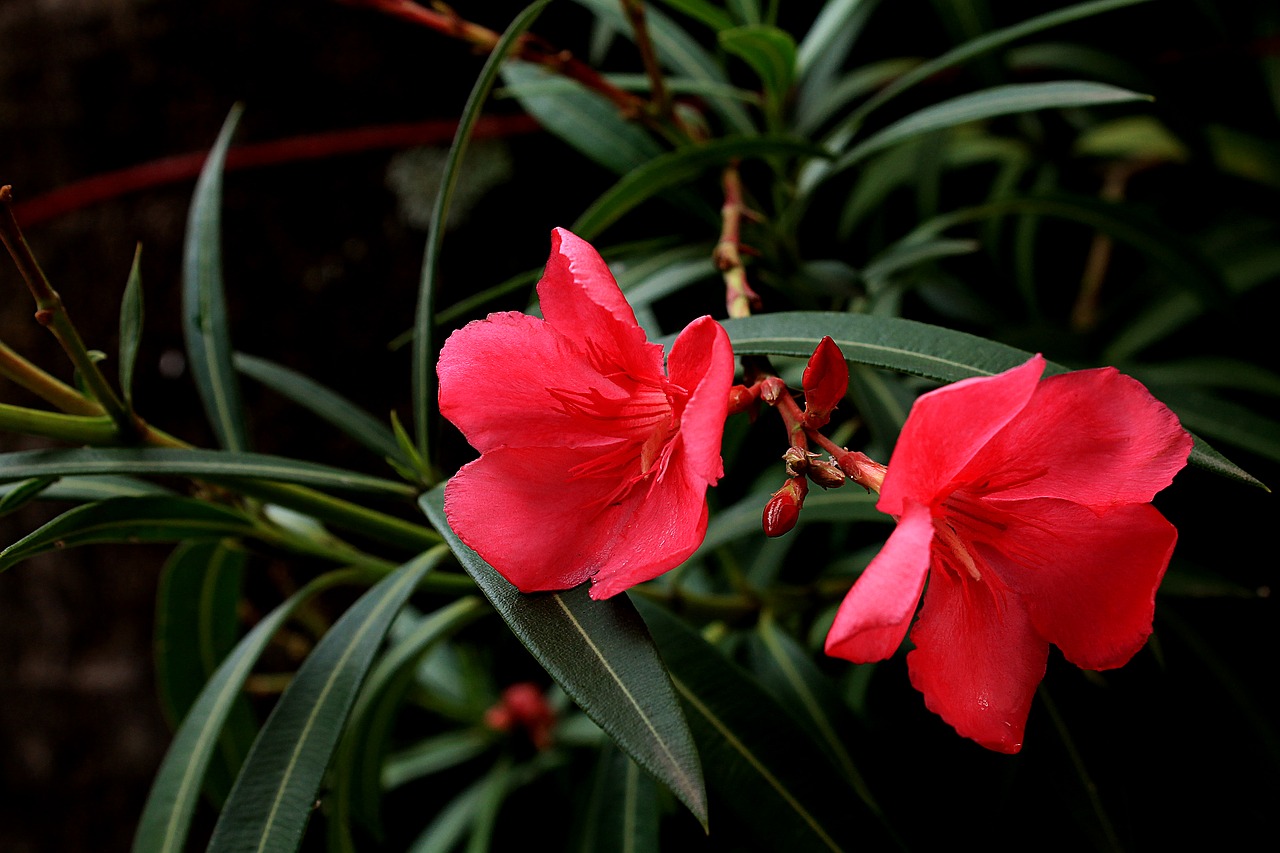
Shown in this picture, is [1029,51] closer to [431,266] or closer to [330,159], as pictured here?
[431,266]

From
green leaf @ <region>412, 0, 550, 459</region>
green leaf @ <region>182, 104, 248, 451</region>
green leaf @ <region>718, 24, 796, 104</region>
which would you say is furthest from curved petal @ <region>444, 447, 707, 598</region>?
green leaf @ <region>718, 24, 796, 104</region>

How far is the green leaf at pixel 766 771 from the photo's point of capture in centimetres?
65

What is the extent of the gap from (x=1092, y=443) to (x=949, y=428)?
4.7 inches

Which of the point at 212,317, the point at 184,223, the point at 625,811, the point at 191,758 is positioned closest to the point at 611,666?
the point at 625,811

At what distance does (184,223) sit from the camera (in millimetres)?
1712

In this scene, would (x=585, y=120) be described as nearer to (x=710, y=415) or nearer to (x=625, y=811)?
(x=710, y=415)

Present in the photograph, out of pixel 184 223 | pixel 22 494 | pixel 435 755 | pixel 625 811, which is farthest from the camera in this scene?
pixel 184 223

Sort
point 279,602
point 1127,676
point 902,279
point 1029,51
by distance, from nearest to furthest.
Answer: point 1127,676, point 902,279, point 1029,51, point 279,602

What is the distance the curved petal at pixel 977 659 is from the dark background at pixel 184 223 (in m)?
1.16

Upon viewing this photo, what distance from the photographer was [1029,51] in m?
1.31

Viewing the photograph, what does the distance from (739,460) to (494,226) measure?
67 cm

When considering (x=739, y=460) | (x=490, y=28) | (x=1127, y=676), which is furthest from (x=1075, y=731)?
(x=490, y=28)

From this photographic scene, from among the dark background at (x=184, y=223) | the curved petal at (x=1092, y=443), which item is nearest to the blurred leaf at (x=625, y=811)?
the curved petal at (x=1092, y=443)

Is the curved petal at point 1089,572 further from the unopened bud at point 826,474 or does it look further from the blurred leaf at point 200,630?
the blurred leaf at point 200,630
